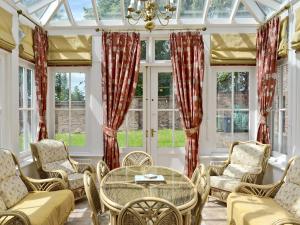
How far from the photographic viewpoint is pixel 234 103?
5328 millimetres

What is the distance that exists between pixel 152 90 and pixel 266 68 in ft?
6.45

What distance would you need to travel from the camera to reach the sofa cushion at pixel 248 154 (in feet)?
14.4

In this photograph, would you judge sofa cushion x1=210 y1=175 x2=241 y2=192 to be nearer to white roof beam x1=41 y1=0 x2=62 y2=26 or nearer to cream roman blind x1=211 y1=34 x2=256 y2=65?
cream roman blind x1=211 y1=34 x2=256 y2=65

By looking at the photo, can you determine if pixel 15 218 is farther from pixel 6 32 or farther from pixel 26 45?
pixel 26 45

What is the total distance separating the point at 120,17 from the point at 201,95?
202cm

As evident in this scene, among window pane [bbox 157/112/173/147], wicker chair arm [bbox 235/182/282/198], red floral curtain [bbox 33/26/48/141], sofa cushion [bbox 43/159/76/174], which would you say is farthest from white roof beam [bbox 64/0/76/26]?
wicker chair arm [bbox 235/182/282/198]

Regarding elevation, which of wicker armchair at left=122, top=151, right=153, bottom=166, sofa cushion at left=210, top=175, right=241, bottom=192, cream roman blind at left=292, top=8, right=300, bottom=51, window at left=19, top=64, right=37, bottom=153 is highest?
cream roman blind at left=292, top=8, right=300, bottom=51

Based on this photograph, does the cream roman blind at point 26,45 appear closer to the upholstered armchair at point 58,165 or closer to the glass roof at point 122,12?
the glass roof at point 122,12

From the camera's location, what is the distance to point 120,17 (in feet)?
17.3

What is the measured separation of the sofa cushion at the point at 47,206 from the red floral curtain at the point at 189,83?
2.31 metres

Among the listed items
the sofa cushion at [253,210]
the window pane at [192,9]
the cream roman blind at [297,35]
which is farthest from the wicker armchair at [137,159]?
the window pane at [192,9]

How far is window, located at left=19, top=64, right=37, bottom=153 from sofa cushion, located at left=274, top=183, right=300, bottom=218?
3835 mm

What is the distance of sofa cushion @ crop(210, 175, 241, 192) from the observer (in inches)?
163

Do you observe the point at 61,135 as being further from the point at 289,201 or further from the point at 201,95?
the point at 289,201
